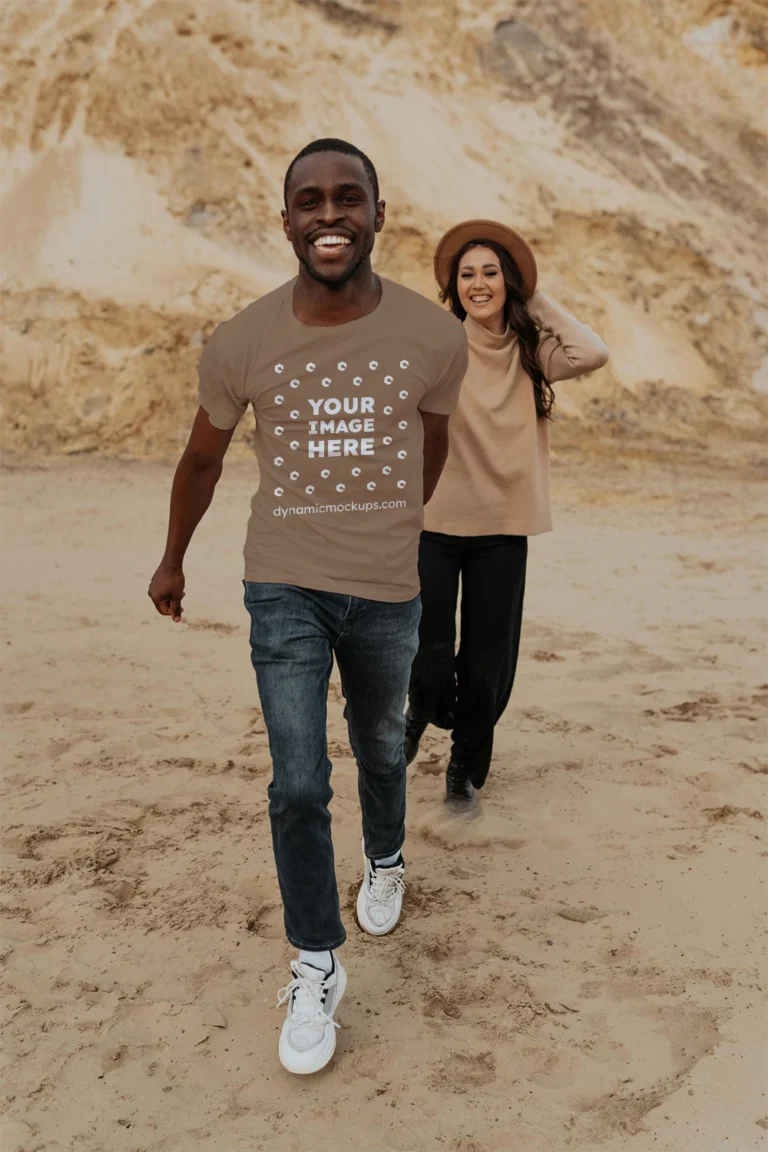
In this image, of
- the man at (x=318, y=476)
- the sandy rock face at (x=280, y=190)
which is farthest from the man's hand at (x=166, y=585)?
the sandy rock face at (x=280, y=190)

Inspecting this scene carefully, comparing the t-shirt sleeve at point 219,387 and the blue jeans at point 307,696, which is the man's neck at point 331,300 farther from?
the blue jeans at point 307,696

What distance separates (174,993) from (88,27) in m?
14.7

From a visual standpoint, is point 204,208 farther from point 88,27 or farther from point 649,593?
point 649,593

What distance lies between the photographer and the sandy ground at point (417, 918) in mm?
2490

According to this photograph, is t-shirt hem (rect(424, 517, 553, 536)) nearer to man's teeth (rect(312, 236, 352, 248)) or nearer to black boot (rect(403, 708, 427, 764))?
black boot (rect(403, 708, 427, 764))

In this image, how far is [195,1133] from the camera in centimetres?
241

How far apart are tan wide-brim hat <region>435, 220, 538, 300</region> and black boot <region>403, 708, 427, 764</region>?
4.96 feet

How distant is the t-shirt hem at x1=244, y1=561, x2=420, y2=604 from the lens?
256 centimetres

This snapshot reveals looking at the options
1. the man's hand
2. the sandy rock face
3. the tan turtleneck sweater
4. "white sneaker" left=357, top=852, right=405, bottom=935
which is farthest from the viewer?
the sandy rock face

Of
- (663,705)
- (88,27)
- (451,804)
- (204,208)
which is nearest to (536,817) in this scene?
(451,804)

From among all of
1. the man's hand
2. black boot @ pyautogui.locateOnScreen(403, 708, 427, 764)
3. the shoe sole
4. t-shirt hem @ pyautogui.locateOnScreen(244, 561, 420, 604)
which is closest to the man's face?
t-shirt hem @ pyautogui.locateOnScreen(244, 561, 420, 604)

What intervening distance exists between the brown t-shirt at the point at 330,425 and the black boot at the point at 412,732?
58.9 inches

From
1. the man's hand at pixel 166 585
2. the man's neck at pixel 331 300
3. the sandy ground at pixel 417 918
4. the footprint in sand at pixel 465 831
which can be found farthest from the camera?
the footprint in sand at pixel 465 831

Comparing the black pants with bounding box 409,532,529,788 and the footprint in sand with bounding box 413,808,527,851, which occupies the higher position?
the black pants with bounding box 409,532,529,788
